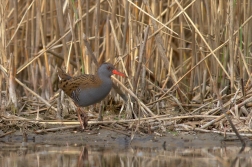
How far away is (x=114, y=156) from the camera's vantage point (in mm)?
7000

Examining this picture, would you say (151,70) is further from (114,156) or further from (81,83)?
(114,156)

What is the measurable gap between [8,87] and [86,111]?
3.68 feet

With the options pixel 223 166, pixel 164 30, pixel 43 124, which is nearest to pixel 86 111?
pixel 43 124

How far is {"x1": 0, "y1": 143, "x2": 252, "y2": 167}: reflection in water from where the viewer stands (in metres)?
6.48

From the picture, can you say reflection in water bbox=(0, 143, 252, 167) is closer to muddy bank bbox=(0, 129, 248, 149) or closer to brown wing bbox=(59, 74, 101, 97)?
muddy bank bbox=(0, 129, 248, 149)

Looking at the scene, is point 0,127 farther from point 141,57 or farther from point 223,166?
point 223,166

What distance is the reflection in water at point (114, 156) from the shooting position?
6.48 metres

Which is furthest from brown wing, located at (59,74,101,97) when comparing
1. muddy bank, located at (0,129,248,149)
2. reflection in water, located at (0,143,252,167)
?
reflection in water, located at (0,143,252,167)

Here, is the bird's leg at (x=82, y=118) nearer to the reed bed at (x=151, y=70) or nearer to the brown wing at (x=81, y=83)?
the reed bed at (x=151, y=70)

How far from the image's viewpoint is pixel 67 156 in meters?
7.04

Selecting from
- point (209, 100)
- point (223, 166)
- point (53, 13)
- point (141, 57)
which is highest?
point (53, 13)

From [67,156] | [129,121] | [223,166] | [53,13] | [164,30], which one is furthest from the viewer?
[53,13]

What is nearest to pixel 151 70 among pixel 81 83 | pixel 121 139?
pixel 81 83

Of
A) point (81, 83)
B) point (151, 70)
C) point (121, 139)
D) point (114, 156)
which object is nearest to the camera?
point (114, 156)
